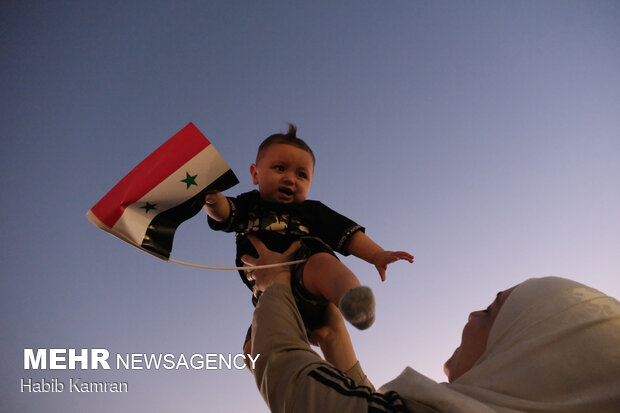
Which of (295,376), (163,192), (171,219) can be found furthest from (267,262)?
(295,376)

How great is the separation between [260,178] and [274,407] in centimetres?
138

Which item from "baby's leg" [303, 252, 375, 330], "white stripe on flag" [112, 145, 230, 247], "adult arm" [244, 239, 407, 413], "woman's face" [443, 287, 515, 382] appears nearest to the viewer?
"adult arm" [244, 239, 407, 413]

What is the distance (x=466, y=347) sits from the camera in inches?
59.2

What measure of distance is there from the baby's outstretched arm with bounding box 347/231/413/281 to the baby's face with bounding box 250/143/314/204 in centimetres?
42

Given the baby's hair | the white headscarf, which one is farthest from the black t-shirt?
the white headscarf

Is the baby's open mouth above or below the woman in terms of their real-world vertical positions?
above

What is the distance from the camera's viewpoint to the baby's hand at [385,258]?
6.00ft

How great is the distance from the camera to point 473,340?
1498 mm

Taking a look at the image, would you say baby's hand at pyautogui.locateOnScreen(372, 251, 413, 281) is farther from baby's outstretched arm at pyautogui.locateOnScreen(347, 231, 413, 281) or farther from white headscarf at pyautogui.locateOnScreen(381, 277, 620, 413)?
white headscarf at pyautogui.locateOnScreen(381, 277, 620, 413)

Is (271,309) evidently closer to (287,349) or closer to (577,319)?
(287,349)

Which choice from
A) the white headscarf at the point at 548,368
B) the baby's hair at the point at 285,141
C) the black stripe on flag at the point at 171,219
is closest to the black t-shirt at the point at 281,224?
the black stripe on flag at the point at 171,219

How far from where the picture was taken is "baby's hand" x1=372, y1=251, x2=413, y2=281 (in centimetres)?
183

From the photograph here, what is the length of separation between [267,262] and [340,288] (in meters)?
0.49

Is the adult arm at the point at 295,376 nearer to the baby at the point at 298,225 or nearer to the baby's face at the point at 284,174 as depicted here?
the baby at the point at 298,225
